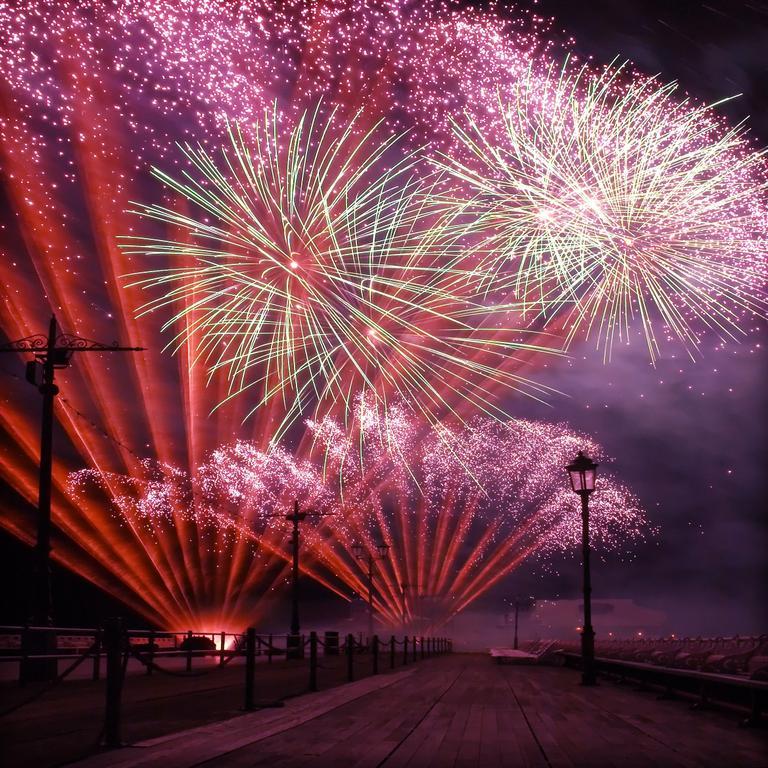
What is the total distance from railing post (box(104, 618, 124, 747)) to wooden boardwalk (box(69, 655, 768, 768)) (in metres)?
0.38

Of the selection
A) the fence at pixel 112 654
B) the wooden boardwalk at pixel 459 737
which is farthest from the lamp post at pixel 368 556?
the wooden boardwalk at pixel 459 737

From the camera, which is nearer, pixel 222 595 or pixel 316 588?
pixel 222 595

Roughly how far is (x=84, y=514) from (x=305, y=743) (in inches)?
1737

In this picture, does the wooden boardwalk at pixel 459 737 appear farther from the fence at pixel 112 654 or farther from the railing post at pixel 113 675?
the fence at pixel 112 654

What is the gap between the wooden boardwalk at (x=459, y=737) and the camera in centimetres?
741

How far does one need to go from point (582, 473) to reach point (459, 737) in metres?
12.5

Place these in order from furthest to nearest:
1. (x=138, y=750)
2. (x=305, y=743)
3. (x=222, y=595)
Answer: (x=222, y=595)
(x=305, y=743)
(x=138, y=750)

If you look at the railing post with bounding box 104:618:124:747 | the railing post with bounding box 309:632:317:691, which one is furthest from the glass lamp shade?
the railing post with bounding box 104:618:124:747

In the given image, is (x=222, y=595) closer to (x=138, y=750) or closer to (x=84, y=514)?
(x=84, y=514)

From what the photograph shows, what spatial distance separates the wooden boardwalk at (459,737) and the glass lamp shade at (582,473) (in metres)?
7.24

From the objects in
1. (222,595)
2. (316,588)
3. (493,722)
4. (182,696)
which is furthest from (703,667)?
(316,588)

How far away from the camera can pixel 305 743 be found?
8.46m

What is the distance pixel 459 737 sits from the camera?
9.09 m

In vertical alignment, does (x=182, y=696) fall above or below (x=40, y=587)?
below
